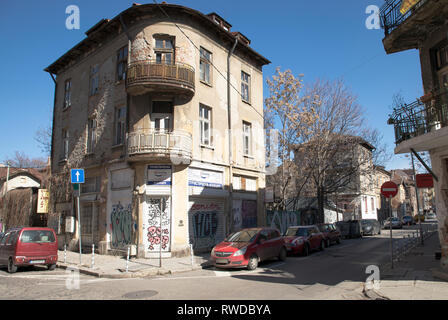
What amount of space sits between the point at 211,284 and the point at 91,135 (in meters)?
14.1

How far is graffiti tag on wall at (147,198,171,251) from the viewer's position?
15.6 metres

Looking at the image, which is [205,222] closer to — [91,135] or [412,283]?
[91,135]

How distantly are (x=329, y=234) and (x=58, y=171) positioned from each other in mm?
18985

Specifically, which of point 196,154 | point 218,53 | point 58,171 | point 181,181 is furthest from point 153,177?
point 58,171

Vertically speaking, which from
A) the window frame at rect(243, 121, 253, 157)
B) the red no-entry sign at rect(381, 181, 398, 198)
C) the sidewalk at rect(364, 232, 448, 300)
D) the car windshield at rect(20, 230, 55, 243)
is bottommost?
the sidewalk at rect(364, 232, 448, 300)

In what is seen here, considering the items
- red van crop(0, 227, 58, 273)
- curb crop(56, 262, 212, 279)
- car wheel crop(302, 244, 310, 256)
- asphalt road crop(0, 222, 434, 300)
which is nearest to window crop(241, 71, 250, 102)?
car wheel crop(302, 244, 310, 256)

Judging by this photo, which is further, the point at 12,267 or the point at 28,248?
the point at 28,248

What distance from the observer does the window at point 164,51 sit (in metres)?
17.2

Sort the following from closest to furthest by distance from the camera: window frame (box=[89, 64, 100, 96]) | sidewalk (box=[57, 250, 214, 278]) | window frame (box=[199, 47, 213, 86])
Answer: sidewalk (box=[57, 250, 214, 278]), window frame (box=[199, 47, 213, 86]), window frame (box=[89, 64, 100, 96])

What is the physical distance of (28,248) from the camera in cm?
1266

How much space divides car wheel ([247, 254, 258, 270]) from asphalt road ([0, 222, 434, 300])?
10.9 inches

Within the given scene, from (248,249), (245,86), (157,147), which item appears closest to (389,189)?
(248,249)

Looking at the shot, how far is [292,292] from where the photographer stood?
26.8ft

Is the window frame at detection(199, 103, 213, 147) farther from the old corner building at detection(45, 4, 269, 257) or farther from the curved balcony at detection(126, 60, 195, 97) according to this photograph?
the curved balcony at detection(126, 60, 195, 97)
